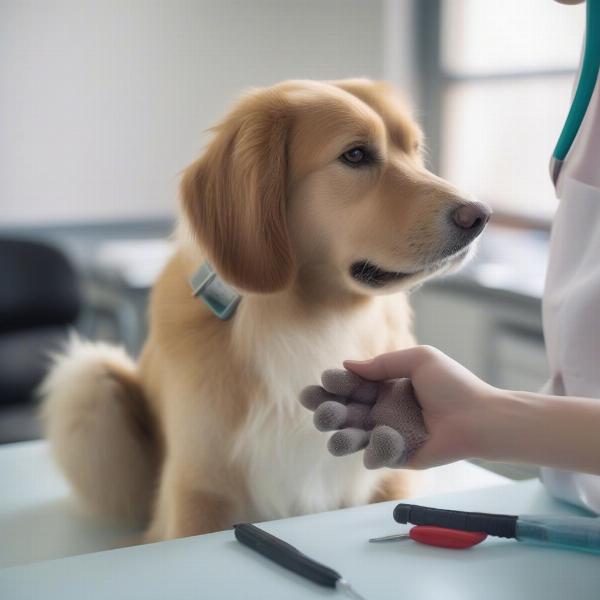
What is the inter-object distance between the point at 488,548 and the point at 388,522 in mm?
90

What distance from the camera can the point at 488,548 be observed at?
0.61 meters

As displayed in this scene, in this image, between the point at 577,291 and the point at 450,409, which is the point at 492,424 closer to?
the point at 450,409

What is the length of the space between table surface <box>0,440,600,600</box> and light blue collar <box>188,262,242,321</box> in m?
0.27

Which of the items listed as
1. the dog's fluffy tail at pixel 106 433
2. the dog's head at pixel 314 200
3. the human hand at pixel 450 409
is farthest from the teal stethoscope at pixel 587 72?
the dog's fluffy tail at pixel 106 433

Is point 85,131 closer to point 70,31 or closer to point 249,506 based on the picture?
point 70,31

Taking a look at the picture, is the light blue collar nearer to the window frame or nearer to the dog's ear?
the dog's ear

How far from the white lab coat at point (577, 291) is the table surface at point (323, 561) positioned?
139 millimetres

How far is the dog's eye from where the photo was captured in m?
0.85

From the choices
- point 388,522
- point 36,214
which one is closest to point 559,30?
point 36,214

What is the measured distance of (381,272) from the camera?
2.72 ft

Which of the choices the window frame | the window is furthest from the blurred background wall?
the window

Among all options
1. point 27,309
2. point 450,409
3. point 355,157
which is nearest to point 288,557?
point 450,409

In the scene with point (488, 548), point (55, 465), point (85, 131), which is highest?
point (85, 131)

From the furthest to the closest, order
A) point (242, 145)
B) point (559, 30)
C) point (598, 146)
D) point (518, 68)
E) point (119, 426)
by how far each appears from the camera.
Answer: point (518, 68), point (559, 30), point (119, 426), point (242, 145), point (598, 146)
